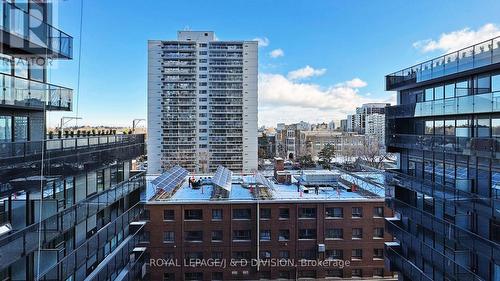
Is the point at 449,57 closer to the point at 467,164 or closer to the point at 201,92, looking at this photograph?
the point at 467,164

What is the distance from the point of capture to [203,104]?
52.4m

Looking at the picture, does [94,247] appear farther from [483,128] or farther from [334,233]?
[334,233]

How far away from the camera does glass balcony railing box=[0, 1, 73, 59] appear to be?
628 cm

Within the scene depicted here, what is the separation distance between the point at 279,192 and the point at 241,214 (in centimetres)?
371

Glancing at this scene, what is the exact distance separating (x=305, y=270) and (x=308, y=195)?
5.00m

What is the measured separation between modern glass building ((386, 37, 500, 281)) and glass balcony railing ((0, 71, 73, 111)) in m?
12.1

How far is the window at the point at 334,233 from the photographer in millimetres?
20625

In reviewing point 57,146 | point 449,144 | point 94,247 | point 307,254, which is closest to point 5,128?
point 57,146

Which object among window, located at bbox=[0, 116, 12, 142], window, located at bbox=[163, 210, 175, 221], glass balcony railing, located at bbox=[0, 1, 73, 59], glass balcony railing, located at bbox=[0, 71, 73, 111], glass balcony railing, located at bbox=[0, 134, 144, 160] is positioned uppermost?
glass balcony railing, located at bbox=[0, 1, 73, 59]

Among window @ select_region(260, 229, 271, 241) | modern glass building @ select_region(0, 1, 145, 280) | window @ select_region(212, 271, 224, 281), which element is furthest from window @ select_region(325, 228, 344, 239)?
modern glass building @ select_region(0, 1, 145, 280)

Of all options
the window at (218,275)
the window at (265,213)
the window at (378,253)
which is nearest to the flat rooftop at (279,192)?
the window at (265,213)

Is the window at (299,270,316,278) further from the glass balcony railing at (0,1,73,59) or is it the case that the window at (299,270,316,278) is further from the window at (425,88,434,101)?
the glass balcony railing at (0,1,73,59)

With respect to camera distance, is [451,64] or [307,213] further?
[307,213]

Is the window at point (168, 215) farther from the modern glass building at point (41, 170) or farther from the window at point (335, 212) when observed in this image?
the window at point (335, 212)
